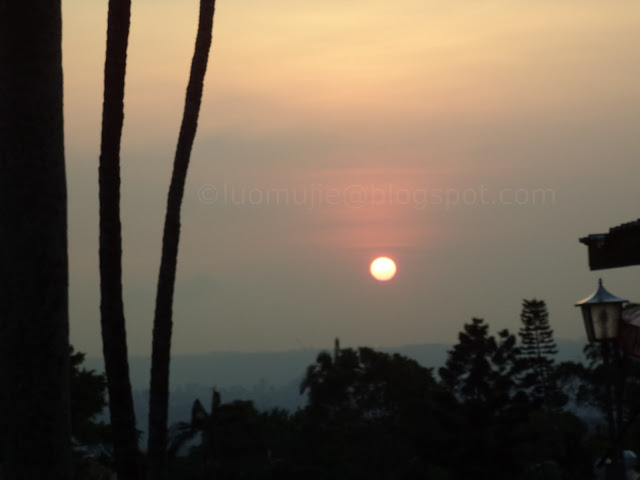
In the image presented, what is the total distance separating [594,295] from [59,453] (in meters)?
7.33

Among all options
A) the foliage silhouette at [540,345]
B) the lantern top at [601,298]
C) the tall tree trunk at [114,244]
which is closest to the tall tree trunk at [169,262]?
the tall tree trunk at [114,244]

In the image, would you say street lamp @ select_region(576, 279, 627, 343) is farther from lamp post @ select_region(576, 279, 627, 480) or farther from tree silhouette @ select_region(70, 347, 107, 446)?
tree silhouette @ select_region(70, 347, 107, 446)

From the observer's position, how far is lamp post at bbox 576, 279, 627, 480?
35.2 feet

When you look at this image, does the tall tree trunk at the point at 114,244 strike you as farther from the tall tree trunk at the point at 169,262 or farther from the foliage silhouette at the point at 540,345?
the foliage silhouette at the point at 540,345

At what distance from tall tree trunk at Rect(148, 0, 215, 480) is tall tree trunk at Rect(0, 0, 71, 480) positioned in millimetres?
6321

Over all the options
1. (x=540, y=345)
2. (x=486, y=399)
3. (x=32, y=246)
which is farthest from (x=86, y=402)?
(x=540, y=345)

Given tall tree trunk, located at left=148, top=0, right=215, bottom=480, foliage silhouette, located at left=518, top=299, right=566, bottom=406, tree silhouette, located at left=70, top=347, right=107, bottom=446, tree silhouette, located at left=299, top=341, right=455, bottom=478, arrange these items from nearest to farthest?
tall tree trunk, located at left=148, top=0, right=215, bottom=480 → tree silhouette, located at left=70, top=347, right=107, bottom=446 → tree silhouette, located at left=299, top=341, right=455, bottom=478 → foliage silhouette, located at left=518, top=299, right=566, bottom=406

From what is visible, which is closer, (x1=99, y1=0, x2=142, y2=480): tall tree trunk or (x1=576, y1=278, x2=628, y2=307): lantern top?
(x1=99, y1=0, x2=142, y2=480): tall tree trunk

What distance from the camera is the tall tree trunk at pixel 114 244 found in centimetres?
904

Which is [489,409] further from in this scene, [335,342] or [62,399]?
[62,399]

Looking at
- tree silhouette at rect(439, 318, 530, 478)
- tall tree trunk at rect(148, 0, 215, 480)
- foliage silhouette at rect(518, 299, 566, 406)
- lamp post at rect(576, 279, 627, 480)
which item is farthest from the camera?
foliage silhouette at rect(518, 299, 566, 406)

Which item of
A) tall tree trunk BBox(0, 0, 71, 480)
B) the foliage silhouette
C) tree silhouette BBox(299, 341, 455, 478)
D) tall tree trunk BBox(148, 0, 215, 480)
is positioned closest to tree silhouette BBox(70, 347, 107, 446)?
tree silhouette BBox(299, 341, 455, 478)

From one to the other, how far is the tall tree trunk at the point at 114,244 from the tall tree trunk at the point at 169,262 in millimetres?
1797

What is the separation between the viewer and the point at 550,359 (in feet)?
479
